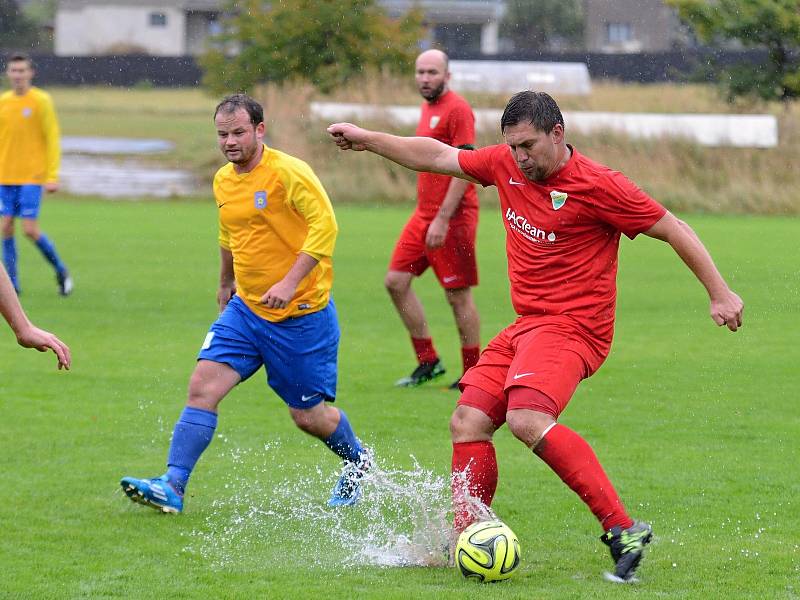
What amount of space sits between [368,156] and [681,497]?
21.9 m

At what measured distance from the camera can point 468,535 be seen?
16.9 ft

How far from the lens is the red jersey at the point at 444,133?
30.0ft

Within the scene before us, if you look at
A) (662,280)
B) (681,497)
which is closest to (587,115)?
(662,280)

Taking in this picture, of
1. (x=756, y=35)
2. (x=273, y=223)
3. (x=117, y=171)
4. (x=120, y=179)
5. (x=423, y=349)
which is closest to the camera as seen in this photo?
(x=273, y=223)

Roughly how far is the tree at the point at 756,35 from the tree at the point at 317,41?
8.27 metres

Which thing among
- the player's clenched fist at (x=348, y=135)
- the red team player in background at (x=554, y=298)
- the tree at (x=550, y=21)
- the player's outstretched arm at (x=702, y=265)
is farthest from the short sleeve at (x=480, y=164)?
the tree at (x=550, y=21)

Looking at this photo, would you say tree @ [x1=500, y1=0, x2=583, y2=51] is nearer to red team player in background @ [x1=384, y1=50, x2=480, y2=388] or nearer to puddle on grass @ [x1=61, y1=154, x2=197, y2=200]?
puddle on grass @ [x1=61, y1=154, x2=197, y2=200]

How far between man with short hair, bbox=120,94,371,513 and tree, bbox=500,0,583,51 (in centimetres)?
5440

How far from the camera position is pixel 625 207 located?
5.21m

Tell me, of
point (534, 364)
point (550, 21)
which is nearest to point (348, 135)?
point (534, 364)

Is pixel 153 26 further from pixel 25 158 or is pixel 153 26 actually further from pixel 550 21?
Answer: pixel 25 158

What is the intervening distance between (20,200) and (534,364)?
964cm

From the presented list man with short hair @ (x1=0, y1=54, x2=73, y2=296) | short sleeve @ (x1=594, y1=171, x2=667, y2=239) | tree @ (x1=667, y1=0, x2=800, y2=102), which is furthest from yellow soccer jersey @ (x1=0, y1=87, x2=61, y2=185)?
tree @ (x1=667, y1=0, x2=800, y2=102)

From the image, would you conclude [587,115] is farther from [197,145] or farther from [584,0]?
[584,0]
